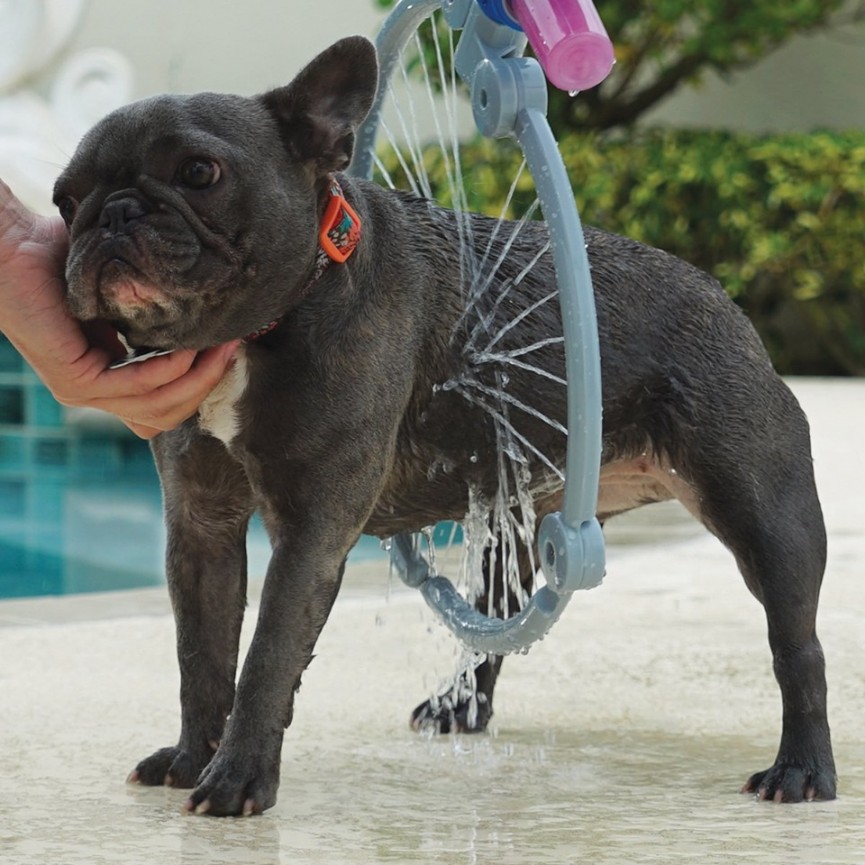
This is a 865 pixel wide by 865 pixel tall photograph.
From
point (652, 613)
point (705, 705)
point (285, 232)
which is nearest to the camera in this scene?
point (285, 232)

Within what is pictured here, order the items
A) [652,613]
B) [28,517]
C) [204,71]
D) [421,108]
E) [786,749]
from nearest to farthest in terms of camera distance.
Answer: [786,749] → [652,613] → [28,517] → [204,71] → [421,108]

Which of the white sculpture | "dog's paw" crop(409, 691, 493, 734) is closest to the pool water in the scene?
the white sculpture

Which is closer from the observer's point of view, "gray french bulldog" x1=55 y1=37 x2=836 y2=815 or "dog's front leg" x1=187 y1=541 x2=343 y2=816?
"gray french bulldog" x1=55 y1=37 x2=836 y2=815

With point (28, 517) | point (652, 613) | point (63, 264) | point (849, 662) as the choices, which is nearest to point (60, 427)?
point (28, 517)

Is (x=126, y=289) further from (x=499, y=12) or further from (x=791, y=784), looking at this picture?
(x=791, y=784)

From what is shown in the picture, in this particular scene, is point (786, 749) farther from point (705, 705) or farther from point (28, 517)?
point (28, 517)

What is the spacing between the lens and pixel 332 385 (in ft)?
9.17

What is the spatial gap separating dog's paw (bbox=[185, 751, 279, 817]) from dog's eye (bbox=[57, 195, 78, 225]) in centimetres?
93

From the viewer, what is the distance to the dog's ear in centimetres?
276

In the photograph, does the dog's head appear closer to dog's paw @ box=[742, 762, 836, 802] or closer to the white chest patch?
the white chest patch

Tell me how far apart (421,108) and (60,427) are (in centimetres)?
405

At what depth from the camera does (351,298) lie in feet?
9.37

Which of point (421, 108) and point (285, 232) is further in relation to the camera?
point (421, 108)

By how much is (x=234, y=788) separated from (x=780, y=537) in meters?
1.13
